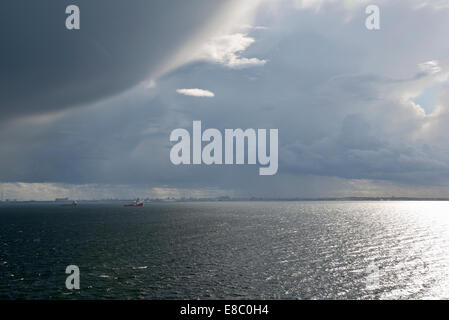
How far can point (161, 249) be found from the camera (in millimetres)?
82875

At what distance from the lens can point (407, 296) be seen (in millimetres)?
46562

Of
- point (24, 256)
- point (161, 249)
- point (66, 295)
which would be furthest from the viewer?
point (161, 249)

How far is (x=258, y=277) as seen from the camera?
54.4 m

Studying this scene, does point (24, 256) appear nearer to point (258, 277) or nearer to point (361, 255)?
point (258, 277)

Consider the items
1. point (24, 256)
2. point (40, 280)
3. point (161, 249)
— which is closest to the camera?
point (40, 280)
